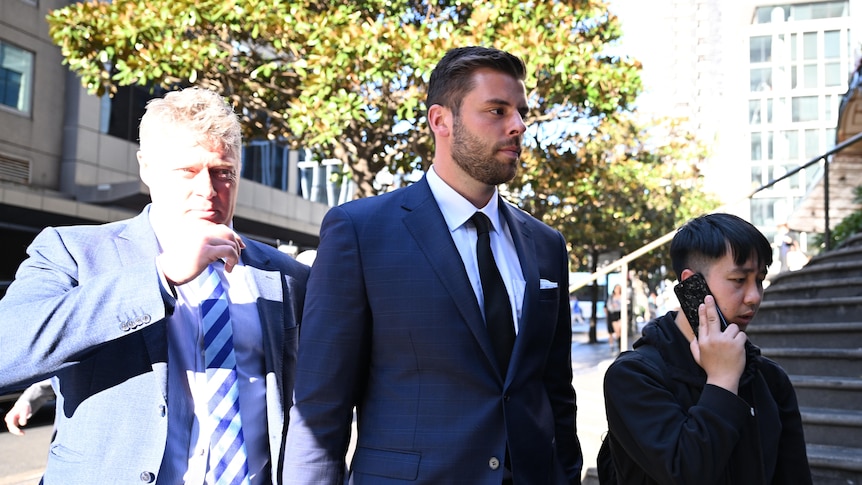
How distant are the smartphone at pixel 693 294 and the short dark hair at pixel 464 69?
837 mm

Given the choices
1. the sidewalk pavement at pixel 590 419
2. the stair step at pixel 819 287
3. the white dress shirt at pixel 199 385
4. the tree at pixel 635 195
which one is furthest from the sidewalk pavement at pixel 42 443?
the tree at pixel 635 195

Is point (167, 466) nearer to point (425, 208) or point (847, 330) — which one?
point (425, 208)

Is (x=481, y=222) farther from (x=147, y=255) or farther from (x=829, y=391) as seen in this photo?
(x=829, y=391)

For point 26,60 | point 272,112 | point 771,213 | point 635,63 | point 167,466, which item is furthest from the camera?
point 26,60

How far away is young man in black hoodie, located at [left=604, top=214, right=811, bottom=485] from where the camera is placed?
7.82 feet

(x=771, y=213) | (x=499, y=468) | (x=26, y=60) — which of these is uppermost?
(x=26, y=60)

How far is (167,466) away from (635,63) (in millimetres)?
11887

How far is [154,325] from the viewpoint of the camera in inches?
87.7

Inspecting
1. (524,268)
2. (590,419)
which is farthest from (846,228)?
(524,268)

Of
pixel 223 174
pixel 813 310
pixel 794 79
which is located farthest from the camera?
pixel 794 79

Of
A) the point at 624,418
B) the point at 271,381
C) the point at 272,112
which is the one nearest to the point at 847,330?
the point at 624,418

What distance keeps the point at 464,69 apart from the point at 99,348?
→ 1.37 metres

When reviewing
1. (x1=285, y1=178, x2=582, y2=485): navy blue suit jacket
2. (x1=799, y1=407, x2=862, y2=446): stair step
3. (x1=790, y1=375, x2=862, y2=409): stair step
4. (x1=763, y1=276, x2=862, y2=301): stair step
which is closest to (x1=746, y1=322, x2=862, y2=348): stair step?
(x1=790, y1=375, x2=862, y2=409): stair step

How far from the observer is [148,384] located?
2213 millimetres
